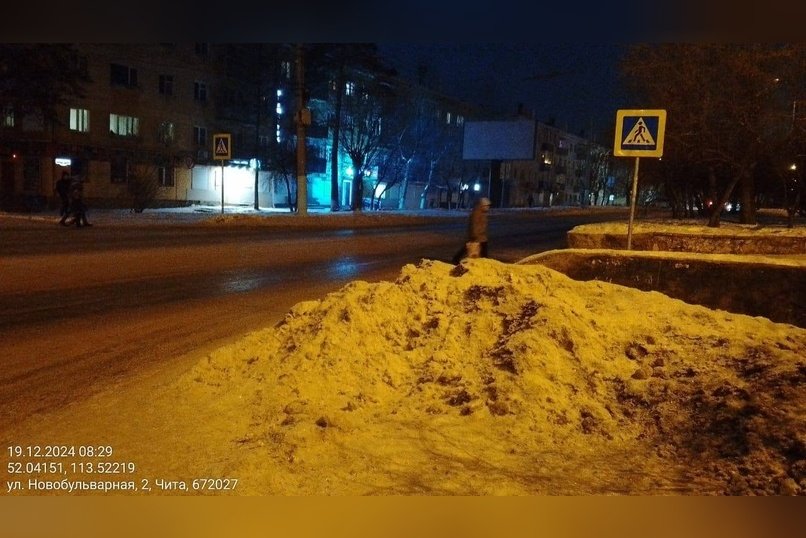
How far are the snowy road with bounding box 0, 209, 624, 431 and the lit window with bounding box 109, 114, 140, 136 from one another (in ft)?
56.0

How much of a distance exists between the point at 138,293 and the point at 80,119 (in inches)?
1128

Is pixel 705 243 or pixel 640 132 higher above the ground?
pixel 640 132

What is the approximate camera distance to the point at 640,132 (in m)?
9.13

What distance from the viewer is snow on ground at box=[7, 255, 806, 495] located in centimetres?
427

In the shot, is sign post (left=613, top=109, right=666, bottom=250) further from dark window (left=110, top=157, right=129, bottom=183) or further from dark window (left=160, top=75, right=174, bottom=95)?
dark window (left=160, top=75, right=174, bottom=95)

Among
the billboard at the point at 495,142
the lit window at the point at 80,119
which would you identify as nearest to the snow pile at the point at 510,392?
the lit window at the point at 80,119

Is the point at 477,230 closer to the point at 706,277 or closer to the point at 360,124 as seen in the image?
the point at 706,277

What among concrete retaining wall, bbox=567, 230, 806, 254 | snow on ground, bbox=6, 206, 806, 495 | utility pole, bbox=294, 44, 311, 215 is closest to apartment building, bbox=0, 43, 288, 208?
utility pole, bbox=294, 44, 311, 215

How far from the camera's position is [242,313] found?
917 centimetres

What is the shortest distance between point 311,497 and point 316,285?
→ 779 centimetres

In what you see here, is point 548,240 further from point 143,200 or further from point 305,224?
point 143,200

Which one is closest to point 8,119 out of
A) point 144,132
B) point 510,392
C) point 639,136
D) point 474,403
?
point 144,132

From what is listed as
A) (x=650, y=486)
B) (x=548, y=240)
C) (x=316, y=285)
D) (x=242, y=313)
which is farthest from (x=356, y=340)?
(x=548, y=240)

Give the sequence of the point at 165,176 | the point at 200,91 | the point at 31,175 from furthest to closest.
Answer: the point at 200,91
the point at 165,176
the point at 31,175
